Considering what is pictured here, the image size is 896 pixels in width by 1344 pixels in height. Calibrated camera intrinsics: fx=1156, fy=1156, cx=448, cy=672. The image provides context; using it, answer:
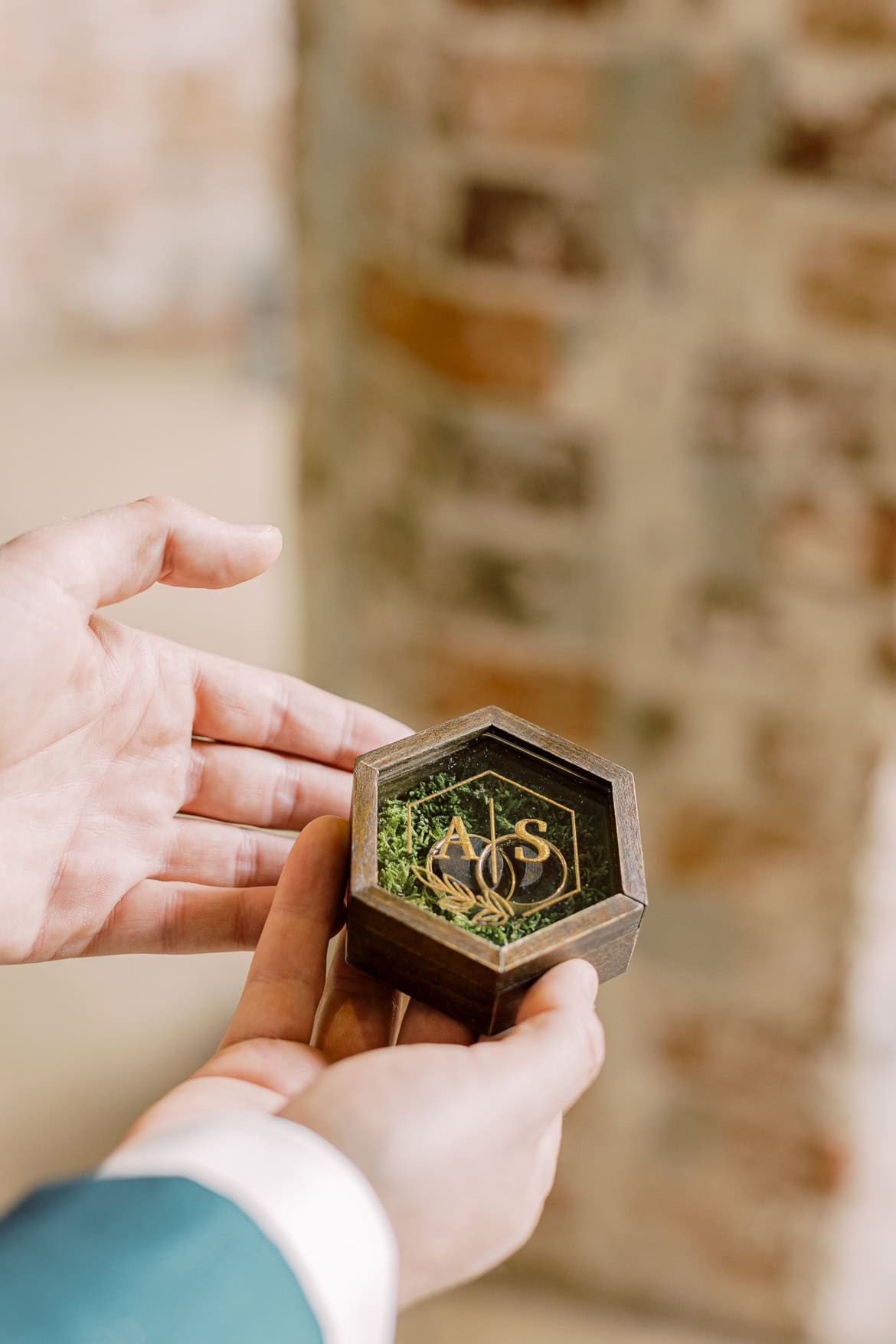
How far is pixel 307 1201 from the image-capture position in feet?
1.76

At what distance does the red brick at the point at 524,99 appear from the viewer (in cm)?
95

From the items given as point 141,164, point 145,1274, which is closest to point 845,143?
point 145,1274

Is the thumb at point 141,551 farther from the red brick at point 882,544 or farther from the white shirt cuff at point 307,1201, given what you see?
the red brick at point 882,544

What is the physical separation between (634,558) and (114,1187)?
0.75 metres

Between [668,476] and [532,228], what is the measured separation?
249 millimetres

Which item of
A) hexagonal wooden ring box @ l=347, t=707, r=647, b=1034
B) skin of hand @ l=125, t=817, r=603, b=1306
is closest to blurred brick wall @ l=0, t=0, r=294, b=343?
hexagonal wooden ring box @ l=347, t=707, r=647, b=1034

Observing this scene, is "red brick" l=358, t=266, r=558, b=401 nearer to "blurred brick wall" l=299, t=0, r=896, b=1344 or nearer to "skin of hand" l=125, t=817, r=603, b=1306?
"blurred brick wall" l=299, t=0, r=896, b=1344

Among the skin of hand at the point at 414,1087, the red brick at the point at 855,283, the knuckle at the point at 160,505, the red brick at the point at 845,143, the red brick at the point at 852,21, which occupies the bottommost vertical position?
the skin of hand at the point at 414,1087

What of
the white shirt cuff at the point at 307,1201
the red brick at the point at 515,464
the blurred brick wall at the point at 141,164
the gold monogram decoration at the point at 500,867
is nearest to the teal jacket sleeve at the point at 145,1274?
the white shirt cuff at the point at 307,1201

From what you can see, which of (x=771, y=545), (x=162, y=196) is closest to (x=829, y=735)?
(x=771, y=545)

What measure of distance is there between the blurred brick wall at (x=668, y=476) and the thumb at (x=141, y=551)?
0.35 metres

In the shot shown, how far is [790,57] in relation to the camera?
89 centimetres

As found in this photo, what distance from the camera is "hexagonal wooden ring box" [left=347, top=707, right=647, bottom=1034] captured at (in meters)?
0.70

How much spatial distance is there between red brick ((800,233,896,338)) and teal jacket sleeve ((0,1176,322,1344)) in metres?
0.81
